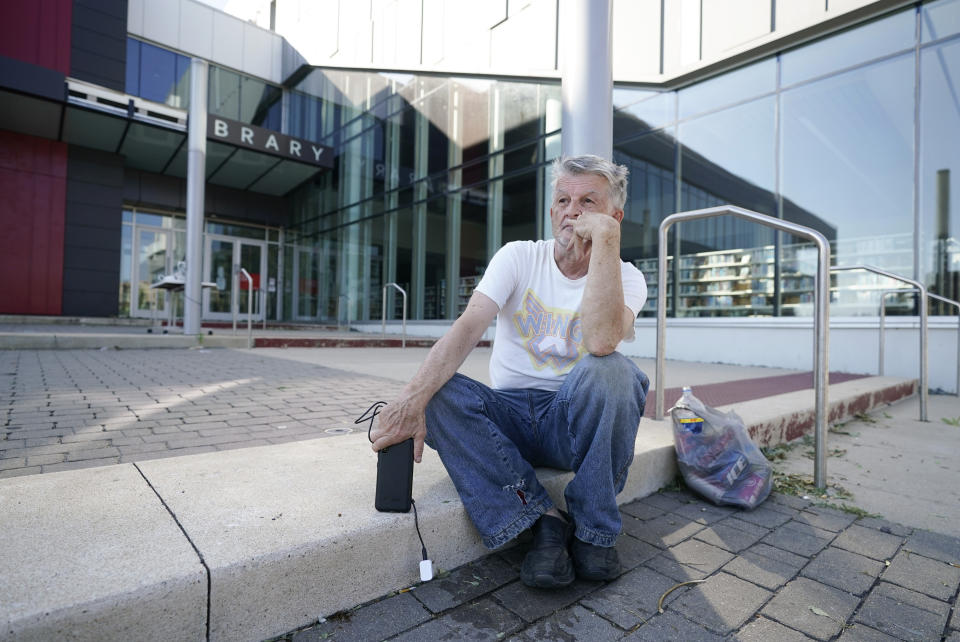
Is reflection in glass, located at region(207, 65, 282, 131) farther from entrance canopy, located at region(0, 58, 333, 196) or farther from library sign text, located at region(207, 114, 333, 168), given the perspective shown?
library sign text, located at region(207, 114, 333, 168)

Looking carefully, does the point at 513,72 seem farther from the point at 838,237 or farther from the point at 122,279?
the point at 122,279

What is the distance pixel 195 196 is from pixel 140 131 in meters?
4.62

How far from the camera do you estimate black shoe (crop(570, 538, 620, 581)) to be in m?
1.44

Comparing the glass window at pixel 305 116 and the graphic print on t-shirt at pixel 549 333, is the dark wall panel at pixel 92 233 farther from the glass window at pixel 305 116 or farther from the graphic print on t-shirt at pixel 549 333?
the graphic print on t-shirt at pixel 549 333

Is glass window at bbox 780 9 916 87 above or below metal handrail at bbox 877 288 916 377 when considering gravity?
above

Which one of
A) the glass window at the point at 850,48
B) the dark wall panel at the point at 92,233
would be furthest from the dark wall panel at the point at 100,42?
the glass window at the point at 850,48

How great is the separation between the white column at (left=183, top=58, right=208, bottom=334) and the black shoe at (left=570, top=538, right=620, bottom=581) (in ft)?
27.9

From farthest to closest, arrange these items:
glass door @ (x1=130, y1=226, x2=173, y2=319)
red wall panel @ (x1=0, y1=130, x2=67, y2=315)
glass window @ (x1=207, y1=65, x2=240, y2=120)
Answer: glass window @ (x1=207, y1=65, x2=240, y2=120)
glass door @ (x1=130, y1=226, x2=173, y2=319)
red wall panel @ (x1=0, y1=130, x2=67, y2=315)

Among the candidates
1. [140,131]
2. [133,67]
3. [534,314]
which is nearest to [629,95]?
[534,314]

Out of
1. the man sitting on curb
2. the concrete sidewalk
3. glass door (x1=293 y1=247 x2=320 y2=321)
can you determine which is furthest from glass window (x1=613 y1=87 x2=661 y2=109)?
glass door (x1=293 y1=247 x2=320 y2=321)

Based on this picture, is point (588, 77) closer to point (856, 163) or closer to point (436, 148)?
point (856, 163)

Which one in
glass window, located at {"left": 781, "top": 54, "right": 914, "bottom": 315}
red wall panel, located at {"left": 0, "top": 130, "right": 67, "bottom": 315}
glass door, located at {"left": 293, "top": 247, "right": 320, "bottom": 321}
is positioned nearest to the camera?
glass window, located at {"left": 781, "top": 54, "right": 914, "bottom": 315}

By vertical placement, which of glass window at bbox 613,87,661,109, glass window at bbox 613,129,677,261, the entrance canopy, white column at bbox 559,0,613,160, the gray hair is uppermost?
the entrance canopy

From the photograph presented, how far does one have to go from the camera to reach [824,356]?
232cm
